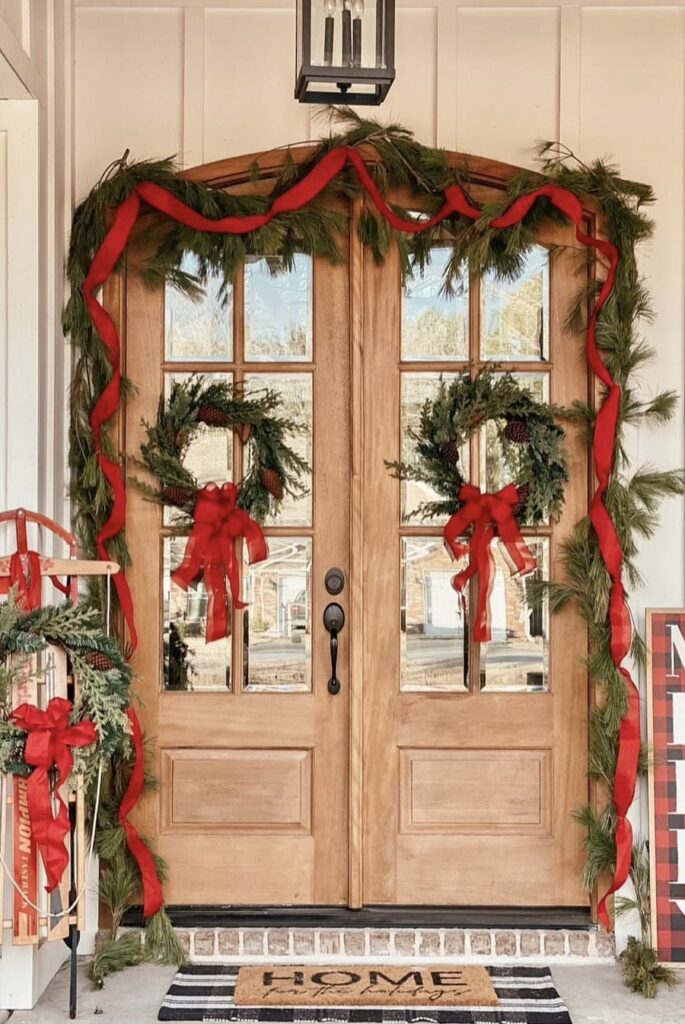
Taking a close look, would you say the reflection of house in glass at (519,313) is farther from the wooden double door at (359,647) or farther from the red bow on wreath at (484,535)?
the red bow on wreath at (484,535)

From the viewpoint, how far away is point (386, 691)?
3.60 meters

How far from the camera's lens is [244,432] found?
143 inches

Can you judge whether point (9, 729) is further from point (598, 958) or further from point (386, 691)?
point (598, 958)

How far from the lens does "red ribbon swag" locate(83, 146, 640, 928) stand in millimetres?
3455

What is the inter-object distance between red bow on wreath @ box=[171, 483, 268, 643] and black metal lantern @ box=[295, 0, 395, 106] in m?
1.55

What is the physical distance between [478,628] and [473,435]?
63 cm

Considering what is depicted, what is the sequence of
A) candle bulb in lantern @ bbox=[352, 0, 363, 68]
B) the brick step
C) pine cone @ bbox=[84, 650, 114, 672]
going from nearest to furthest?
candle bulb in lantern @ bbox=[352, 0, 363, 68], pine cone @ bbox=[84, 650, 114, 672], the brick step

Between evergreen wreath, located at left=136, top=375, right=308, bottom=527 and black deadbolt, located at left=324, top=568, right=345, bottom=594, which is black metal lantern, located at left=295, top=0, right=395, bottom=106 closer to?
evergreen wreath, located at left=136, top=375, right=308, bottom=527

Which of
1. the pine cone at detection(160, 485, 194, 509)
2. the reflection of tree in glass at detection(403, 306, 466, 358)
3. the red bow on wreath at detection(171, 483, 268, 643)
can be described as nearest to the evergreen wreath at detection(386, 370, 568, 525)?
the reflection of tree in glass at detection(403, 306, 466, 358)

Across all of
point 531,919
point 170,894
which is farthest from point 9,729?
point 531,919

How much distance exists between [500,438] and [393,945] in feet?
5.41

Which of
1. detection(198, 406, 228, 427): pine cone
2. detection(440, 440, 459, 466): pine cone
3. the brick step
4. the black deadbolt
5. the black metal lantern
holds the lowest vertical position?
the brick step

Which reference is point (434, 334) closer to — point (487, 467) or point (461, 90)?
point (487, 467)

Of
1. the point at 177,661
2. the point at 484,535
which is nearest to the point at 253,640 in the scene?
the point at 177,661
